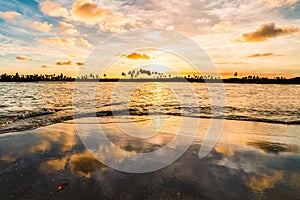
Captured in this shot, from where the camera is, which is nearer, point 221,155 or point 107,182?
point 107,182

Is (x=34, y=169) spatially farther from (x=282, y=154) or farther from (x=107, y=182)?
(x=282, y=154)

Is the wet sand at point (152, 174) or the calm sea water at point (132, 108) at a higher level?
the wet sand at point (152, 174)

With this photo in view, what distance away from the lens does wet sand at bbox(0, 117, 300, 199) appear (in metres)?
4.46

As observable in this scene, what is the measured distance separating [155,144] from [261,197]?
476cm

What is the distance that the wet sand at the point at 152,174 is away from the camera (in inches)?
175

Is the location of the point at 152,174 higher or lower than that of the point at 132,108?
higher

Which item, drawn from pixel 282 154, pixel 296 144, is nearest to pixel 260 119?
pixel 296 144

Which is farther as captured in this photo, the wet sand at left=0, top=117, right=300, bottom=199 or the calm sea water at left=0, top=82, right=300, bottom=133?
the calm sea water at left=0, top=82, right=300, bottom=133

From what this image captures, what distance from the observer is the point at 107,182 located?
4.93 meters

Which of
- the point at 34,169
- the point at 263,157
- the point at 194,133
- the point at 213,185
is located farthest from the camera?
the point at 194,133

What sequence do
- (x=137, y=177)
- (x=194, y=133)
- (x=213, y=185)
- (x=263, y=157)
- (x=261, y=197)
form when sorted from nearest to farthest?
(x=261, y=197) < (x=213, y=185) < (x=137, y=177) < (x=263, y=157) < (x=194, y=133)

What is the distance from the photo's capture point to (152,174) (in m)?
5.44

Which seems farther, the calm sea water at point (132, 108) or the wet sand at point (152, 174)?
the calm sea water at point (132, 108)

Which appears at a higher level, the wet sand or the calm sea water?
the wet sand
